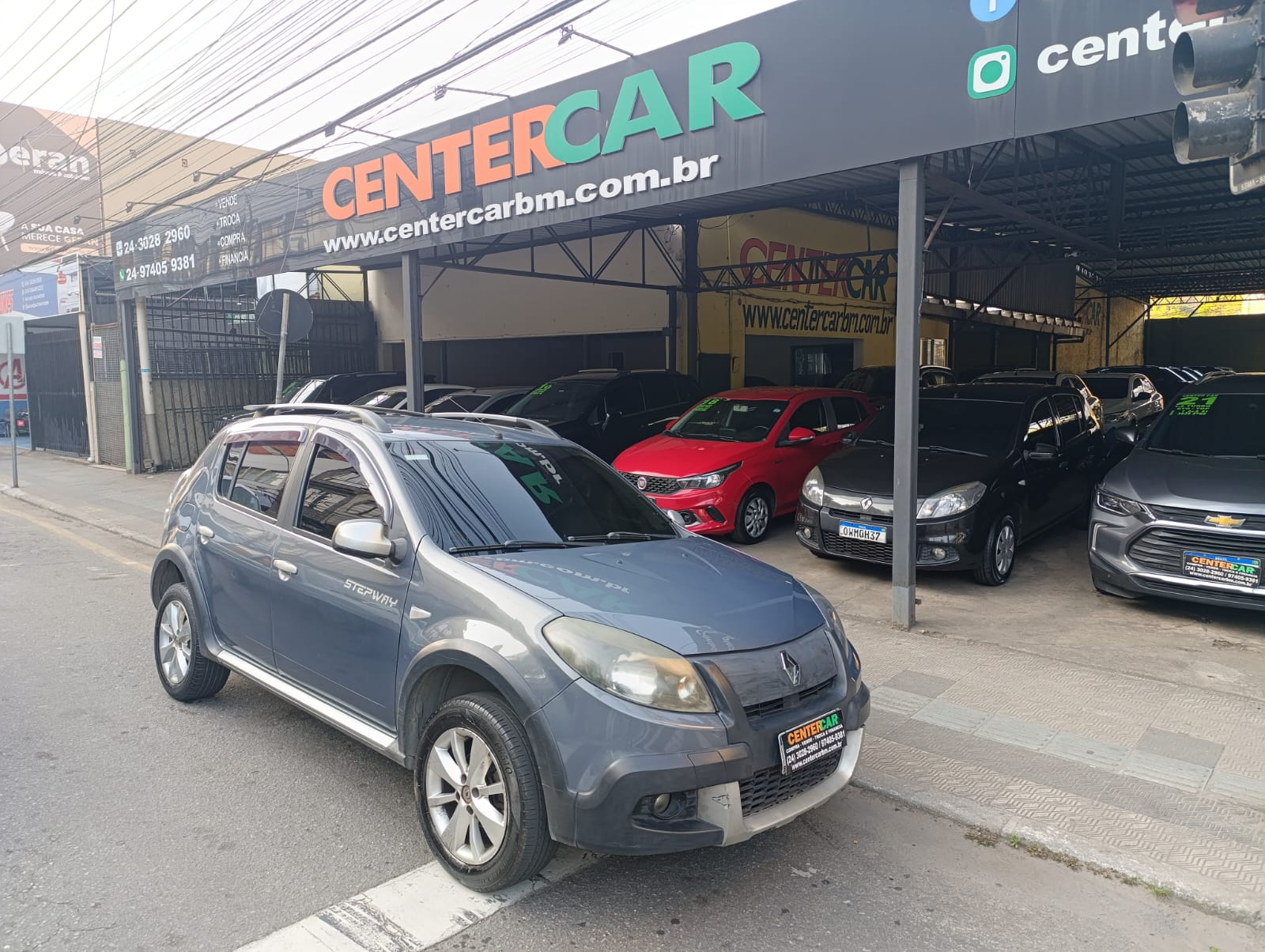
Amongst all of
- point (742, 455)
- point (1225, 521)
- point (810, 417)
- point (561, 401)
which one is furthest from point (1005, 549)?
point (561, 401)

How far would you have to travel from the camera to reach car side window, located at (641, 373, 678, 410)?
12.9 metres

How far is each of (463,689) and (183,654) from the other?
2637 millimetres

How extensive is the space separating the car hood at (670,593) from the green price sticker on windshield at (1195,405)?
558 centimetres

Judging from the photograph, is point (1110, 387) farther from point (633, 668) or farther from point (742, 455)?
point (633, 668)

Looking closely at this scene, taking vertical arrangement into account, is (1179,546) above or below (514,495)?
below

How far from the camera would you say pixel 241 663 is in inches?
177

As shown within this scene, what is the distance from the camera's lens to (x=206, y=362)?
18250 mm

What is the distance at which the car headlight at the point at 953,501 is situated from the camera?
7.12 m

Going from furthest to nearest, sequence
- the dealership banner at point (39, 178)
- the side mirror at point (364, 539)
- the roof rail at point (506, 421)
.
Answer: the dealership banner at point (39, 178)
the roof rail at point (506, 421)
the side mirror at point (364, 539)

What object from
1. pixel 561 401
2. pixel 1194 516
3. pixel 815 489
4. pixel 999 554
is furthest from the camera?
pixel 561 401

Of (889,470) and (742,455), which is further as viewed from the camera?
(742,455)

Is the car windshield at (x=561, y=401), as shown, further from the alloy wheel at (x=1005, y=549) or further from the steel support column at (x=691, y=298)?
the alloy wheel at (x=1005, y=549)

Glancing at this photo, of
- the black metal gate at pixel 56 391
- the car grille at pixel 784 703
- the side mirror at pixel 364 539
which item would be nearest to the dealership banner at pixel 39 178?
the black metal gate at pixel 56 391

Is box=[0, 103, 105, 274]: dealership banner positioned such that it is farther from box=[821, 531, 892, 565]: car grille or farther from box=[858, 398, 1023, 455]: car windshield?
box=[821, 531, 892, 565]: car grille
